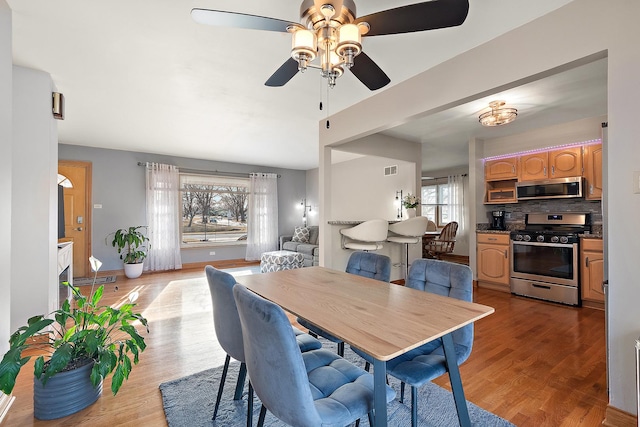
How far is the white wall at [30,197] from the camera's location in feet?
8.09

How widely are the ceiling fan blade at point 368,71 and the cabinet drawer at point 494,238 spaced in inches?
135

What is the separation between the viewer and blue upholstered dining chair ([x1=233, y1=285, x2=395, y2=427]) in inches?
35.7

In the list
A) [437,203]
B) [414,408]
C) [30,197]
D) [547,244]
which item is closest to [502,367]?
[414,408]

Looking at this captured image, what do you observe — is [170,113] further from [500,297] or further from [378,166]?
[500,297]

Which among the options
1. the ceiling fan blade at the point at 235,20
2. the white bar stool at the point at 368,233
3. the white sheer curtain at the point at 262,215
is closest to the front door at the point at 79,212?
the white sheer curtain at the point at 262,215

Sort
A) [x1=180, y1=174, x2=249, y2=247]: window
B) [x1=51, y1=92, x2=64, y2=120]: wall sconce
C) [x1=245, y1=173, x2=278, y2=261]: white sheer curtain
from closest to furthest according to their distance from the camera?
1. [x1=51, y1=92, x2=64, y2=120]: wall sconce
2. [x1=180, y1=174, x2=249, y2=247]: window
3. [x1=245, y1=173, x2=278, y2=261]: white sheer curtain

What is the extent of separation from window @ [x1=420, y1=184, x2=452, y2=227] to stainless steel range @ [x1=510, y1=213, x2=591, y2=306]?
3355 millimetres

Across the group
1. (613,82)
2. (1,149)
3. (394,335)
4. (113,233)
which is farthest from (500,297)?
(113,233)

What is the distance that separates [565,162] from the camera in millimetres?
3961

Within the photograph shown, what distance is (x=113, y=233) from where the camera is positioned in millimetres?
5508

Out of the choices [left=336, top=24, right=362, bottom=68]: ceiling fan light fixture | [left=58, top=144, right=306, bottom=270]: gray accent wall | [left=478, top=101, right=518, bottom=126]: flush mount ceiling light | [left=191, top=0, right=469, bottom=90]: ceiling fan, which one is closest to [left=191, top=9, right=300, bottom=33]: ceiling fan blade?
[left=191, top=0, right=469, bottom=90]: ceiling fan

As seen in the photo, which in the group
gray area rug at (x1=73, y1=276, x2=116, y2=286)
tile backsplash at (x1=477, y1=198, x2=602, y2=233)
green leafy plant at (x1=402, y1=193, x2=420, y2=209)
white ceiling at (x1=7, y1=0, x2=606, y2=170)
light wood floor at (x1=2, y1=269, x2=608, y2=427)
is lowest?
light wood floor at (x1=2, y1=269, x2=608, y2=427)

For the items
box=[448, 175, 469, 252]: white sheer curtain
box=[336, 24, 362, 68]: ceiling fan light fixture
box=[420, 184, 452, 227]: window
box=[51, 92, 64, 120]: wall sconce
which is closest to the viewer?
box=[336, 24, 362, 68]: ceiling fan light fixture

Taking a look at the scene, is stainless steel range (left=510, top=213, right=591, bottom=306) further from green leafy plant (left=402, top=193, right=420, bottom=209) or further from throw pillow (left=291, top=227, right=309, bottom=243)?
throw pillow (left=291, top=227, right=309, bottom=243)
